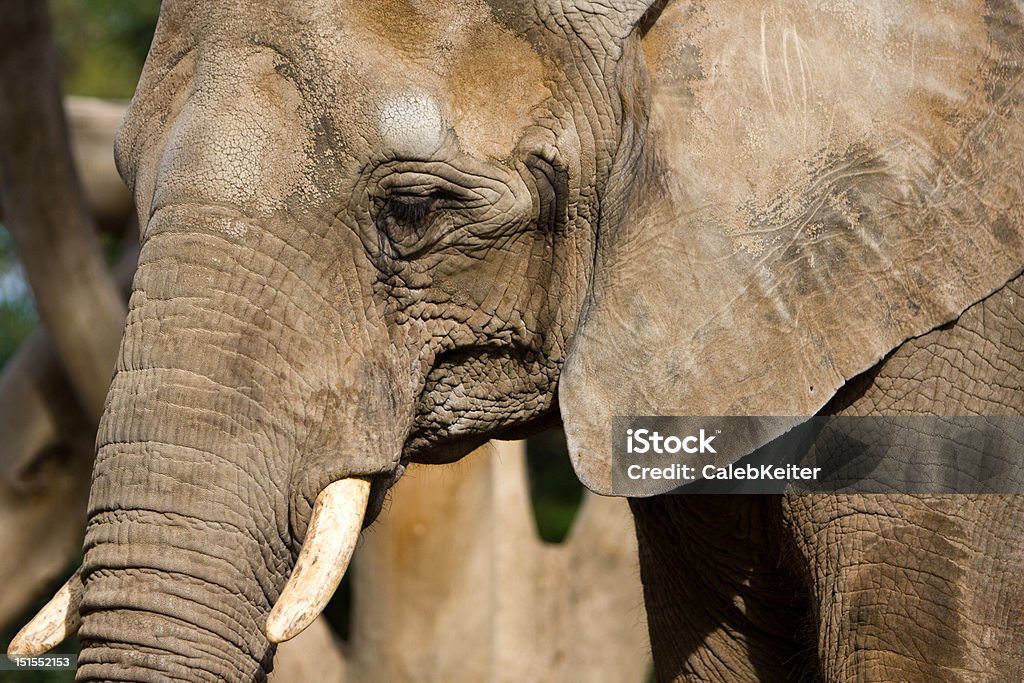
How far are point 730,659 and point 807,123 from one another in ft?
4.13

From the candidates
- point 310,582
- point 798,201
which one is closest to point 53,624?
point 310,582

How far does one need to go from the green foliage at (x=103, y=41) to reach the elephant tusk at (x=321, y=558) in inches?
323

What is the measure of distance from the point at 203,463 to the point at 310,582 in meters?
0.22

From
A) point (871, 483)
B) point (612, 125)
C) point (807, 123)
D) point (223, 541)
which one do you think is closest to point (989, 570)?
point (871, 483)

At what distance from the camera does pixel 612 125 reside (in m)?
2.35

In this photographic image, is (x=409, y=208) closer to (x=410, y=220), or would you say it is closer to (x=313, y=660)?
(x=410, y=220)

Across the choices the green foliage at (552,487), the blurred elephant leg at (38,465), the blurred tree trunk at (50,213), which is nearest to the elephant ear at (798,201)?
the blurred tree trunk at (50,213)

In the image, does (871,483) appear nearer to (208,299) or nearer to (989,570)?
(989,570)

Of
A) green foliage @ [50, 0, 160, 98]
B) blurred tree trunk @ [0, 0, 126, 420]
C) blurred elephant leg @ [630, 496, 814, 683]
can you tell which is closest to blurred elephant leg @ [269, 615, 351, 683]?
blurred tree trunk @ [0, 0, 126, 420]

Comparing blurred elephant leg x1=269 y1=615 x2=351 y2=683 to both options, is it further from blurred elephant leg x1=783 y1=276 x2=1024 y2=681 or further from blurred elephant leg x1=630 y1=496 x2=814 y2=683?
blurred elephant leg x1=783 y1=276 x2=1024 y2=681

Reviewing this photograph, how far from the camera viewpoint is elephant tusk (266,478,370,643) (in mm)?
2059

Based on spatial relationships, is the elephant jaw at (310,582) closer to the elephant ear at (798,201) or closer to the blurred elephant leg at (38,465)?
the elephant ear at (798,201)

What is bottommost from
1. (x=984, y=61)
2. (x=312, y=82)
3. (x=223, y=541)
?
(x=223, y=541)

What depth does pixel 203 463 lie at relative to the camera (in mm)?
2107
